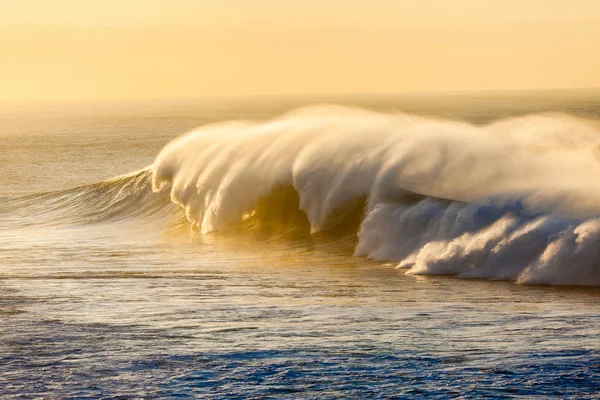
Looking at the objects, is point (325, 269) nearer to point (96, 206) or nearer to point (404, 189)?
point (404, 189)

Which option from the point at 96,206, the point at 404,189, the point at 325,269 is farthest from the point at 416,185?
the point at 96,206

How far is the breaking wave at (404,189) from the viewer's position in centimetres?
1688

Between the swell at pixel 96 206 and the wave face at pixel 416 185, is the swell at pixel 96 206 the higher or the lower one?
the lower one

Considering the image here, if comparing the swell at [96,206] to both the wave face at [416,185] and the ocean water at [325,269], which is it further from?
the wave face at [416,185]

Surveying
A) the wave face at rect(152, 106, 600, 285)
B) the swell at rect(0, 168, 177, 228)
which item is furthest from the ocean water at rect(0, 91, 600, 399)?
the swell at rect(0, 168, 177, 228)

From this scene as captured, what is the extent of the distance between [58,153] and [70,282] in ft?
210

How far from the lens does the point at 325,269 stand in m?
18.2

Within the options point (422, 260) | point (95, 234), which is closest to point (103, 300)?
point (422, 260)

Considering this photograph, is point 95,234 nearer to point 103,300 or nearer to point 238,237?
point 238,237

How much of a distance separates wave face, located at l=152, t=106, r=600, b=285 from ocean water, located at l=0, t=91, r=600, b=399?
0.04 metres

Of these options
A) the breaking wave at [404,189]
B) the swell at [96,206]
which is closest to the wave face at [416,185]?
the breaking wave at [404,189]

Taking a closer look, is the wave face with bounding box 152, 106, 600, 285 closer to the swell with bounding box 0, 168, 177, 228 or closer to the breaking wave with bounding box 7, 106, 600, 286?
the breaking wave with bounding box 7, 106, 600, 286

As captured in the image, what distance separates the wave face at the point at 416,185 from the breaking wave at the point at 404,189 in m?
0.03

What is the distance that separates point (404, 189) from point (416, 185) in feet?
0.74
